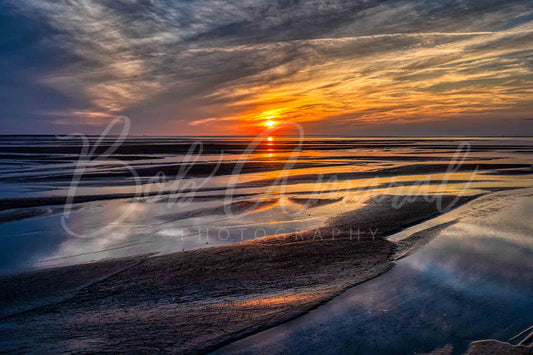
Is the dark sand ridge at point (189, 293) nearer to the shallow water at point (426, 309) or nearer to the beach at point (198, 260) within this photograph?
the beach at point (198, 260)

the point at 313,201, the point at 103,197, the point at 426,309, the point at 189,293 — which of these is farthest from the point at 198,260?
the point at 103,197

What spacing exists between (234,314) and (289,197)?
11.5 metres

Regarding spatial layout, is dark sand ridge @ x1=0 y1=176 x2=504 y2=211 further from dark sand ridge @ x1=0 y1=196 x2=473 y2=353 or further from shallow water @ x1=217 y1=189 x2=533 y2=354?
shallow water @ x1=217 y1=189 x2=533 y2=354

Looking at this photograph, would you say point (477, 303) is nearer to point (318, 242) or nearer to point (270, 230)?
point (318, 242)

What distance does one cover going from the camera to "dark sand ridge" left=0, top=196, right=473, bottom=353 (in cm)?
504

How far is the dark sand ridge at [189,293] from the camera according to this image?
5043mm

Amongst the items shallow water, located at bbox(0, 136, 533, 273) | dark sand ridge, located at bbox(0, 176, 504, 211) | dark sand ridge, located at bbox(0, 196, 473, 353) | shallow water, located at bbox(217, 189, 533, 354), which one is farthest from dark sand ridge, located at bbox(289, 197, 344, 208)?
shallow water, located at bbox(217, 189, 533, 354)

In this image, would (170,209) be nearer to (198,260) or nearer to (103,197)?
(103,197)

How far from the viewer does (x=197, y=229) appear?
11484mm

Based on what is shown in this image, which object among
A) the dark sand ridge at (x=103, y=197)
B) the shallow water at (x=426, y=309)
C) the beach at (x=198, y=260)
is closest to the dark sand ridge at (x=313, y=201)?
the beach at (x=198, y=260)

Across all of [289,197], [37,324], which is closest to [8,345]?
[37,324]

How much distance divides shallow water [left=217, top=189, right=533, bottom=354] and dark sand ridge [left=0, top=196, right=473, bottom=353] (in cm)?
39

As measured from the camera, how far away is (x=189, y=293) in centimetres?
657

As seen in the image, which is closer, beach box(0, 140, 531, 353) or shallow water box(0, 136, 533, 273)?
beach box(0, 140, 531, 353)
